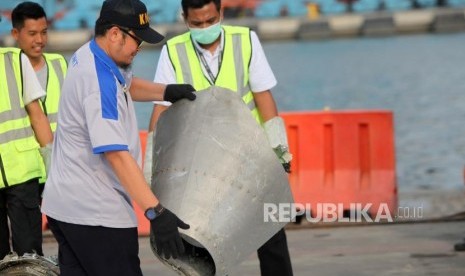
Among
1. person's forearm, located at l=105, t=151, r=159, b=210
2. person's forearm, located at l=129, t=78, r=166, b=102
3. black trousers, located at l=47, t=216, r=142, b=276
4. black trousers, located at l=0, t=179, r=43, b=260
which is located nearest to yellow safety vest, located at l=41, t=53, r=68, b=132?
black trousers, located at l=0, t=179, r=43, b=260

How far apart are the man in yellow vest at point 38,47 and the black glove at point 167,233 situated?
2.82 m

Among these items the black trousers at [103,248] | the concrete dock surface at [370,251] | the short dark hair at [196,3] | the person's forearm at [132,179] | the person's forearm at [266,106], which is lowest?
the concrete dock surface at [370,251]

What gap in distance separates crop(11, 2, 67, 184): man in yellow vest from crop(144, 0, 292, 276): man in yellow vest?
112 centimetres

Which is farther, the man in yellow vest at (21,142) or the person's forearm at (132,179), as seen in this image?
the man in yellow vest at (21,142)

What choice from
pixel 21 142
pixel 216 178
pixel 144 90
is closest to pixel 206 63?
pixel 144 90

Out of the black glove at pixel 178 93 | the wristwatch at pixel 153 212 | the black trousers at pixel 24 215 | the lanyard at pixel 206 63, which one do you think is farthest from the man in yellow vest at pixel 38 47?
the wristwatch at pixel 153 212

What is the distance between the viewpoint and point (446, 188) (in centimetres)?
1560

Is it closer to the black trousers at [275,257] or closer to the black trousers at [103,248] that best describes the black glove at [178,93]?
the black trousers at [103,248]

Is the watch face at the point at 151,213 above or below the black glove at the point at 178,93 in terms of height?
below

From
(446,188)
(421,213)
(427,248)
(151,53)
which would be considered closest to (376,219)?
(421,213)

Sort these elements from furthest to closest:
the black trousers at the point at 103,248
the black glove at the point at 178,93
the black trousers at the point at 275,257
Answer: the black trousers at the point at 275,257
the black glove at the point at 178,93
the black trousers at the point at 103,248

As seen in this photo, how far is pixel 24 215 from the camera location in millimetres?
7922

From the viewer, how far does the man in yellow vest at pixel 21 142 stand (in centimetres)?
785

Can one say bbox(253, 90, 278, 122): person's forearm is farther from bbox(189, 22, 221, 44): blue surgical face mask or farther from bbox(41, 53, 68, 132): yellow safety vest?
bbox(41, 53, 68, 132): yellow safety vest
